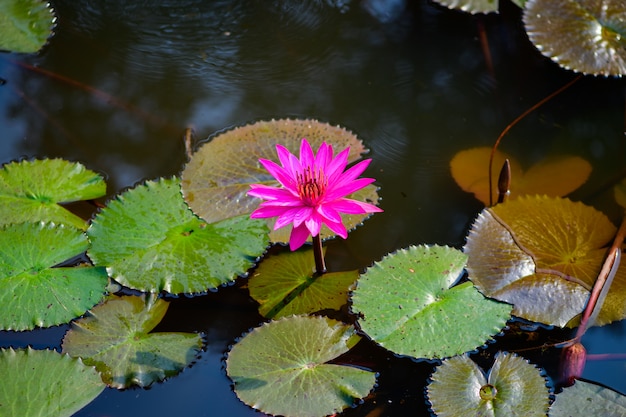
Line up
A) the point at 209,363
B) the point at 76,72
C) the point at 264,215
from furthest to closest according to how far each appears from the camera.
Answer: the point at 76,72 → the point at 209,363 → the point at 264,215

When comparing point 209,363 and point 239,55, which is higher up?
point 239,55

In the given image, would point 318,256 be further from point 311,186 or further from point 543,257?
point 543,257

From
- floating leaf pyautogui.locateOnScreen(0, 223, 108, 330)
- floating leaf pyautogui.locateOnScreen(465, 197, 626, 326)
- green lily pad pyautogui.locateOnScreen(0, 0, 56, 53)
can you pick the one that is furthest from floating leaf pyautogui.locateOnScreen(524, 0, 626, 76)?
green lily pad pyautogui.locateOnScreen(0, 0, 56, 53)

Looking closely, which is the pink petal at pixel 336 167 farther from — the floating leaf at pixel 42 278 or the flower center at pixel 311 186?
the floating leaf at pixel 42 278

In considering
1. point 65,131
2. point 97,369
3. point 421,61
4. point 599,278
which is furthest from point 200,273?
point 421,61

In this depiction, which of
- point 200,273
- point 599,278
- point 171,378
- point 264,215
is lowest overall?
point 171,378

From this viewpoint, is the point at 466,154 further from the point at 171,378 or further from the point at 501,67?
the point at 171,378

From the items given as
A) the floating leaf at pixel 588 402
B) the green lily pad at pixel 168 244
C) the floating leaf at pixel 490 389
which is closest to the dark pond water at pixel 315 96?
the green lily pad at pixel 168 244
